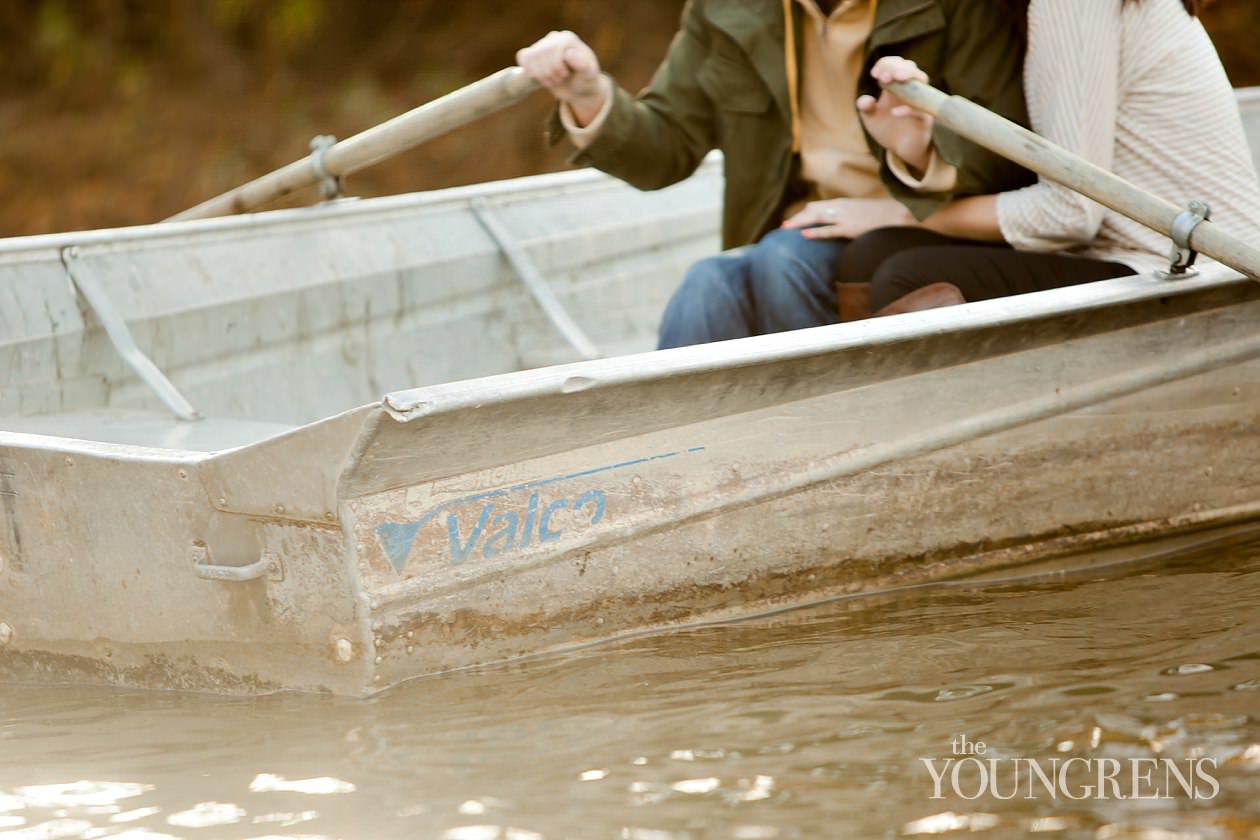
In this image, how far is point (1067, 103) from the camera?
2.26 m

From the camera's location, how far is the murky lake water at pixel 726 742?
1.55 m

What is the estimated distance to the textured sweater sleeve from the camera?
7.30ft

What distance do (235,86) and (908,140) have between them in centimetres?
708

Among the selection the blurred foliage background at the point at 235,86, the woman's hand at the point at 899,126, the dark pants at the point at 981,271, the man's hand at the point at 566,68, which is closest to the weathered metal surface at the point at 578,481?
the dark pants at the point at 981,271

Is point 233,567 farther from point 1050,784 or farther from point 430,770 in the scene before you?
point 1050,784

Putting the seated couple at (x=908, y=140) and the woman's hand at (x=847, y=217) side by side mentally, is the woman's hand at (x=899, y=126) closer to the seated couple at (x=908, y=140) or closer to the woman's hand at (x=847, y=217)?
the seated couple at (x=908, y=140)

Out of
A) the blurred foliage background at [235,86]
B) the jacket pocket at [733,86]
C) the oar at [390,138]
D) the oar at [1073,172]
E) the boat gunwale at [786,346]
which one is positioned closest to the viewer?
the boat gunwale at [786,346]

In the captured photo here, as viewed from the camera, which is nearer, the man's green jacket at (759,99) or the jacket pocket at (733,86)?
the man's green jacket at (759,99)

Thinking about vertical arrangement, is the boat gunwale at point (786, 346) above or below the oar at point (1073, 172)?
below

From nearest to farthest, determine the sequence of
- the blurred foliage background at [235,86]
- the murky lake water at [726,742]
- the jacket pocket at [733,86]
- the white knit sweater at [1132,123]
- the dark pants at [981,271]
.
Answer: the murky lake water at [726,742] < the white knit sweater at [1132,123] < the dark pants at [981,271] < the jacket pocket at [733,86] < the blurred foliage background at [235,86]

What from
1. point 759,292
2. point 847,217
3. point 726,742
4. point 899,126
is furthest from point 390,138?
point 726,742

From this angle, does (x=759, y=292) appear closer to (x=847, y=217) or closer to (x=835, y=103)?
(x=847, y=217)

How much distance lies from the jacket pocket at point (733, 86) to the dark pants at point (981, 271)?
39cm

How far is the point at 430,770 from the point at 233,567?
34cm
